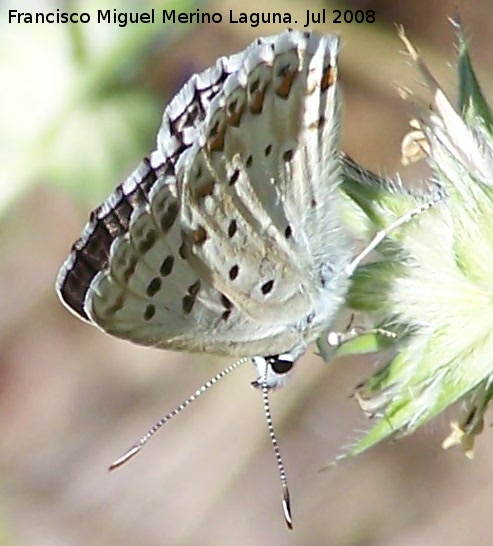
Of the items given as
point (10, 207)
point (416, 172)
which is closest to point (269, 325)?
point (10, 207)

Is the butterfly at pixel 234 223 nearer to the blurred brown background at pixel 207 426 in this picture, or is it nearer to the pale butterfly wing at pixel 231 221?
the pale butterfly wing at pixel 231 221

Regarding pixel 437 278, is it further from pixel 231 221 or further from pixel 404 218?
pixel 231 221

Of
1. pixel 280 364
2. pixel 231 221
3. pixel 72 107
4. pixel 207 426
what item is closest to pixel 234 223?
pixel 231 221

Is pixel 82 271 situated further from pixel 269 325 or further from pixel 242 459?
pixel 242 459

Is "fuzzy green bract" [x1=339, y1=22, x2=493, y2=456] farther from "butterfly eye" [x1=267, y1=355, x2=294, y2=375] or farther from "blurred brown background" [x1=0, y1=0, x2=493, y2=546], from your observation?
"blurred brown background" [x1=0, y1=0, x2=493, y2=546]

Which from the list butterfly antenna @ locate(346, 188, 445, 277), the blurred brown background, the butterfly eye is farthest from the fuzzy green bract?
the blurred brown background

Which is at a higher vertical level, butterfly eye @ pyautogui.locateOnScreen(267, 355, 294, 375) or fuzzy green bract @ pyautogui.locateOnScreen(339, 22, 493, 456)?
fuzzy green bract @ pyautogui.locateOnScreen(339, 22, 493, 456)
